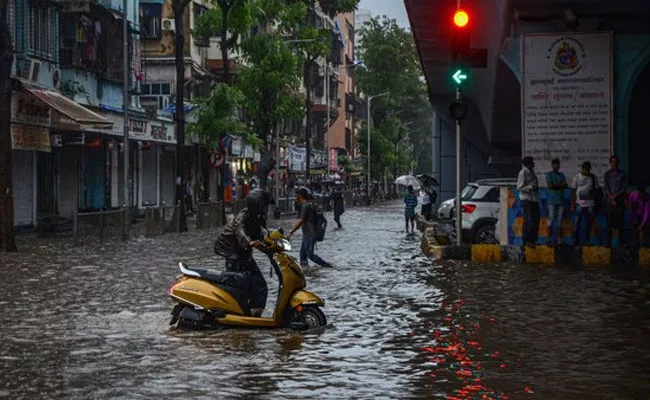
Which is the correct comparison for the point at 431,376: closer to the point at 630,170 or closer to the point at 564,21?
the point at 564,21

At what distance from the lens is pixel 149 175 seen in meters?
54.1

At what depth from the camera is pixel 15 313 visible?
14344 millimetres

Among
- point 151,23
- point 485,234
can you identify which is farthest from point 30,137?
point 151,23

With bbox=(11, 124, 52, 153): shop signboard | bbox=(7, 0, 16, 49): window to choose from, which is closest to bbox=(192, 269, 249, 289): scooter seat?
bbox=(11, 124, 52, 153): shop signboard

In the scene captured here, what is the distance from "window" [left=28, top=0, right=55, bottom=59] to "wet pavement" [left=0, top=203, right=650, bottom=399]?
681 inches

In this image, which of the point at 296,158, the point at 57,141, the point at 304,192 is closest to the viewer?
the point at 304,192

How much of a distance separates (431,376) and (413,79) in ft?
333

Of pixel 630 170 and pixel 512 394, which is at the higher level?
pixel 630 170

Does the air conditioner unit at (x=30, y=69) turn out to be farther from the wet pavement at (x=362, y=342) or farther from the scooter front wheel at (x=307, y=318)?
the scooter front wheel at (x=307, y=318)

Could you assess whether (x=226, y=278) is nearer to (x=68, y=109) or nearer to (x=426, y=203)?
(x=68, y=109)

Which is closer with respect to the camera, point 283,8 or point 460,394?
point 460,394

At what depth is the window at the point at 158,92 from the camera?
54.0 metres

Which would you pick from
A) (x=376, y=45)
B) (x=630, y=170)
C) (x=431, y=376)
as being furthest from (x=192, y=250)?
(x=376, y=45)

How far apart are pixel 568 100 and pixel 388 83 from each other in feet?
242
